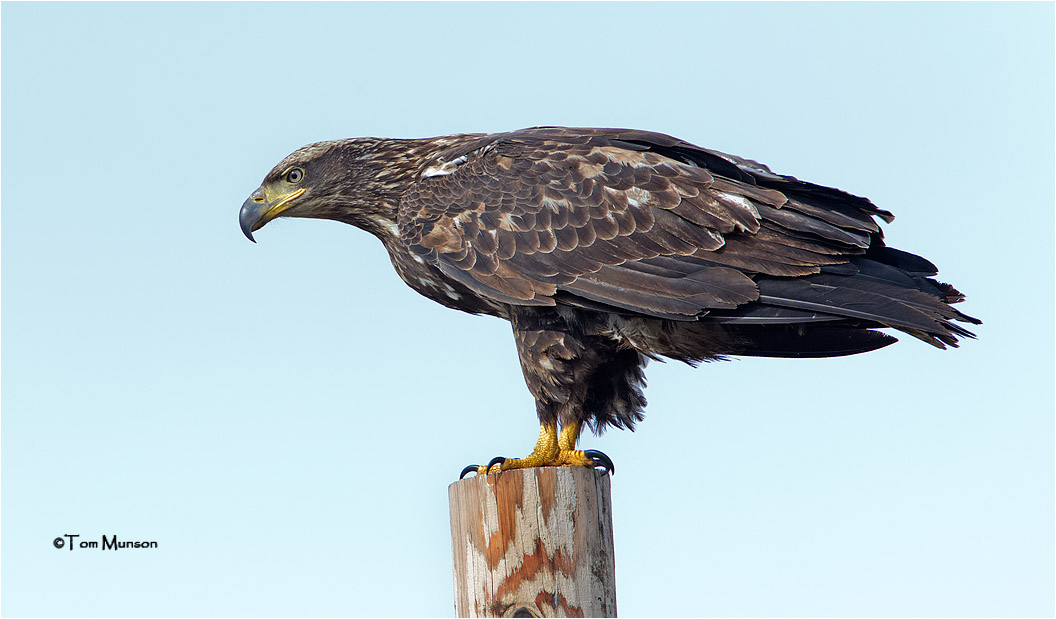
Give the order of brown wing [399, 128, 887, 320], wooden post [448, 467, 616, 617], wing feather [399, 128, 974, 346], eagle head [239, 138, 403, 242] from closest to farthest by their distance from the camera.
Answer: wooden post [448, 467, 616, 617] < wing feather [399, 128, 974, 346] < brown wing [399, 128, 887, 320] < eagle head [239, 138, 403, 242]

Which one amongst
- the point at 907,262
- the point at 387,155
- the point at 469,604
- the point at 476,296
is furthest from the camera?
the point at 387,155

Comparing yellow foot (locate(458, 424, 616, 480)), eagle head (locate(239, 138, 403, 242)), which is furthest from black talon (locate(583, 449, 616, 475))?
eagle head (locate(239, 138, 403, 242))

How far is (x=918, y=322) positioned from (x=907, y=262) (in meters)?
0.61

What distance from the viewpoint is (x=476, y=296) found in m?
6.34

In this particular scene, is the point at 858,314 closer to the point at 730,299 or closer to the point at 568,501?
the point at 730,299

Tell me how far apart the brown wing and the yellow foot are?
0.83 meters

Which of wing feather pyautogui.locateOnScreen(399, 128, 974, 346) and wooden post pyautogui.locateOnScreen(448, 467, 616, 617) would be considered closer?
wooden post pyautogui.locateOnScreen(448, 467, 616, 617)

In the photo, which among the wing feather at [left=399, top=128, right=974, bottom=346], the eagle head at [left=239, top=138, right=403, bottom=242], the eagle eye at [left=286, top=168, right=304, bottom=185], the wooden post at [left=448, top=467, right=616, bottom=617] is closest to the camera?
the wooden post at [left=448, top=467, right=616, bottom=617]

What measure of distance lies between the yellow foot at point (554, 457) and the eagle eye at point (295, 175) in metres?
2.16

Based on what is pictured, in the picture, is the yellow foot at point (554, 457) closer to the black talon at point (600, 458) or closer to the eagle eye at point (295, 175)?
the black talon at point (600, 458)

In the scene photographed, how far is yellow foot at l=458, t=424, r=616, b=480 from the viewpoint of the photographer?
5.96 metres

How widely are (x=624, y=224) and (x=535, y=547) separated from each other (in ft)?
5.86

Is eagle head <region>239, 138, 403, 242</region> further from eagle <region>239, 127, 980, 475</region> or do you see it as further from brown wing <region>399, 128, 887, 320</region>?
brown wing <region>399, 128, 887, 320</region>

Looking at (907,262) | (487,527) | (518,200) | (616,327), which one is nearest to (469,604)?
(487,527)
